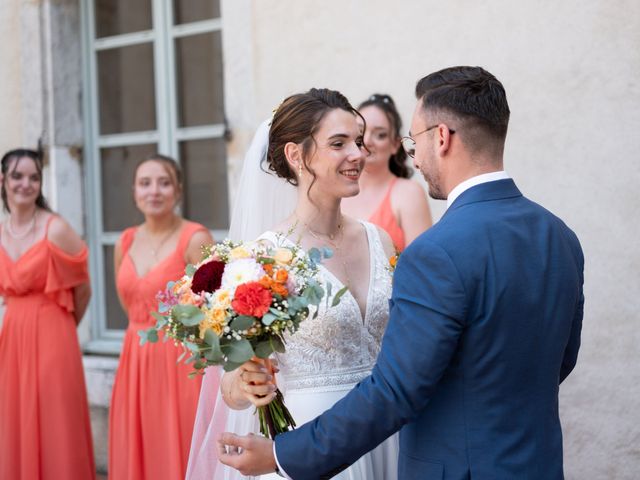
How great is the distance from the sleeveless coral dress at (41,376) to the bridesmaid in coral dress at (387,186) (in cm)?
192

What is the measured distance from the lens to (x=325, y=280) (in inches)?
113

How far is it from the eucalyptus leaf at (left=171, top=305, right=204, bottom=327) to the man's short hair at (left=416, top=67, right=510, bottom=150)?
838 mm

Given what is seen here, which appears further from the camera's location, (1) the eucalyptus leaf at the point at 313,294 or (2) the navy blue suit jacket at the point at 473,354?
(1) the eucalyptus leaf at the point at 313,294

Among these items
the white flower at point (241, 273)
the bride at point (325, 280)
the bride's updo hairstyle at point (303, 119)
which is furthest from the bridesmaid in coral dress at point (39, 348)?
the white flower at point (241, 273)

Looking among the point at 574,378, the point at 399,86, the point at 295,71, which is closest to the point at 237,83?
the point at 295,71

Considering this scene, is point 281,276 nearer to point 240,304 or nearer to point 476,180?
point 240,304

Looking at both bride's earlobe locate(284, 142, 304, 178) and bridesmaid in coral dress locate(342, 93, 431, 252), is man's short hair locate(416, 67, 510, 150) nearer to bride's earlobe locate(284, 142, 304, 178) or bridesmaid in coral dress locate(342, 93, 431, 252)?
bride's earlobe locate(284, 142, 304, 178)

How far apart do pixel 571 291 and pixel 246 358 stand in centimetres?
88

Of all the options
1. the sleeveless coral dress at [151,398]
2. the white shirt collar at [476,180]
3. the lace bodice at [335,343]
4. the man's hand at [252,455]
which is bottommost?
the sleeveless coral dress at [151,398]

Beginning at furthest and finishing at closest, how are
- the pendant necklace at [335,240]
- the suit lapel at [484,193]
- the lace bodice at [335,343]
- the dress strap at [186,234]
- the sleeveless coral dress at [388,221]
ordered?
the dress strap at [186,234]
the sleeveless coral dress at [388,221]
the pendant necklace at [335,240]
the lace bodice at [335,343]
the suit lapel at [484,193]

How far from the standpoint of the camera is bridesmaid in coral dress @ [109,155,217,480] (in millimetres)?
4797

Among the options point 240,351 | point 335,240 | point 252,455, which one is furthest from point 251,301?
point 335,240

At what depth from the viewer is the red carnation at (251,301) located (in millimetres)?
2264

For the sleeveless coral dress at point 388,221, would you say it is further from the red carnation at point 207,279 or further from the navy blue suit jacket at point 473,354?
the navy blue suit jacket at point 473,354
